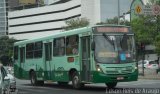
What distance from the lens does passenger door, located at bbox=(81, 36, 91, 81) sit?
23203 mm

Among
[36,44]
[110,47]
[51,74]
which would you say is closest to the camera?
[110,47]

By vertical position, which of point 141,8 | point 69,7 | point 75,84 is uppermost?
point 69,7

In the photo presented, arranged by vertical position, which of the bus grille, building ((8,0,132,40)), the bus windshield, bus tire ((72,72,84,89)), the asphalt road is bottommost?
the asphalt road

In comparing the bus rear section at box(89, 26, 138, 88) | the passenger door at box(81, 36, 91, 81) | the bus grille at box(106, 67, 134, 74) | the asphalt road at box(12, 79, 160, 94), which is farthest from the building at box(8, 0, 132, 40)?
the bus grille at box(106, 67, 134, 74)

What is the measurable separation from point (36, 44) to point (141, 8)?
679 inches

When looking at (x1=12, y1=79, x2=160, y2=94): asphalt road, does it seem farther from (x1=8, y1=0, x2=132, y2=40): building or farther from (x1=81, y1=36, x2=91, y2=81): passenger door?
(x1=8, y1=0, x2=132, y2=40): building

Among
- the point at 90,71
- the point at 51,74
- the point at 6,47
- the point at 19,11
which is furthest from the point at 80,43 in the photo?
the point at 19,11

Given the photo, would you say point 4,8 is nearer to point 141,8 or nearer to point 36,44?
point 141,8

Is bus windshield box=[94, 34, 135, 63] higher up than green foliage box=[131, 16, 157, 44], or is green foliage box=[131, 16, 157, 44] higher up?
green foliage box=[131, 16, 157, 44]

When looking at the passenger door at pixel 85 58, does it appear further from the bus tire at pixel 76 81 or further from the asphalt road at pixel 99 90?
the asphalt road at pixel 99 90

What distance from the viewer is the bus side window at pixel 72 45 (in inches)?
963

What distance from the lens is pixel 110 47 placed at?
22.6 m

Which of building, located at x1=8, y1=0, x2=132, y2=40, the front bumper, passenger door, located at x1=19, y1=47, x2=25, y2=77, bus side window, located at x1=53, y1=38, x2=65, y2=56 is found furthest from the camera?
building, located at x1=8, y1=0, x2=132, y2=40

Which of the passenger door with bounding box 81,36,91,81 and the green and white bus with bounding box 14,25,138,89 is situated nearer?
the green and white bus with bounding box 14,25,138,89
